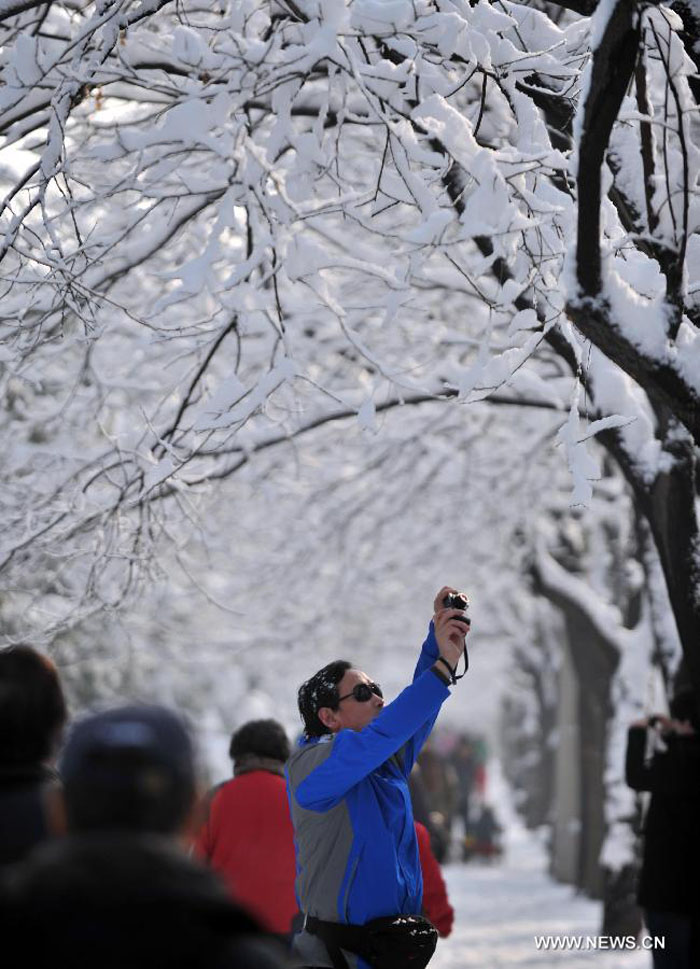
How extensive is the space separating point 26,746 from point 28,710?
0.08 metres

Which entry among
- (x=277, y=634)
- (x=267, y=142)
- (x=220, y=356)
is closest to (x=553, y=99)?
(x=267, y=142)

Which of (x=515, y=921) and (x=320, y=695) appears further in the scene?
(x=515, y=921)

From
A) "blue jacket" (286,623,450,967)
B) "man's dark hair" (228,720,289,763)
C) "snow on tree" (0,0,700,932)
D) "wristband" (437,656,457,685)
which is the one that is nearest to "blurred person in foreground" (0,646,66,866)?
"blue jacket" (286,623,450,967)

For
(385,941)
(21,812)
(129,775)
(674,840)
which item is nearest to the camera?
(129,775)

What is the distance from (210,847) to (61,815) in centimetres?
366

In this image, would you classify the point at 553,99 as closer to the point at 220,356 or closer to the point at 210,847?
the point at 210,847

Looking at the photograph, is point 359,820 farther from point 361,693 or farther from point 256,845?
point 256,845

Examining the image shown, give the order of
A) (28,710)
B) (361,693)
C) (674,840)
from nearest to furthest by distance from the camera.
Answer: (28,710) < (361,693) < (674,840)

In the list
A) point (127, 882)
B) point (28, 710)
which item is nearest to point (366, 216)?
point (28, 710)

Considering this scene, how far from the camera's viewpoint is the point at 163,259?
9.73 meters

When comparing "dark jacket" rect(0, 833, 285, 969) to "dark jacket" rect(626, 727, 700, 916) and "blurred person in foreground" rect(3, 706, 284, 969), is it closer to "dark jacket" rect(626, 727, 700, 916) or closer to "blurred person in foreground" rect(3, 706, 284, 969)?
"blurred person in foreground" rect(3, 706, 284, 969)

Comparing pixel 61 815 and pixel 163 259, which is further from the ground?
pixel 163 259

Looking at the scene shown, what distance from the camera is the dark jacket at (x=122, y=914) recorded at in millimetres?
1704

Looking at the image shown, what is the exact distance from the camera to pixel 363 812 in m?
3.96
